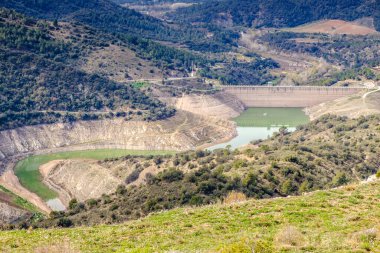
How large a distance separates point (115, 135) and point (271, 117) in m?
36.4

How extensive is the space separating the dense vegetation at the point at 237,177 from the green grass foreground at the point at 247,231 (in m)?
13.6

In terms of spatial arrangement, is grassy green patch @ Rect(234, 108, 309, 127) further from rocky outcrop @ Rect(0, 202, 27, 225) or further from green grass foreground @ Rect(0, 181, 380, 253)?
green grass foreground @ Rect(0, 181, 380, 253)

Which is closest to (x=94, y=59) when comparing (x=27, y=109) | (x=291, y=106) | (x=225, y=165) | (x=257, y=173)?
(x=27, y=109)

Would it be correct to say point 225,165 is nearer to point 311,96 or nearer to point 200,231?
point 200,231

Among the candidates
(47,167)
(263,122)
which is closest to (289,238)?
(47,167)

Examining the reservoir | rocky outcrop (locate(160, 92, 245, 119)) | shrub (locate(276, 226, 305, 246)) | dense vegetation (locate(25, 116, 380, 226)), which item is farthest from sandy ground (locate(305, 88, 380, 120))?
shrub (locate(276, 226, 305, 246))

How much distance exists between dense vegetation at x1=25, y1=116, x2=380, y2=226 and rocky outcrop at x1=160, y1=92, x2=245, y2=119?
54.1 metres

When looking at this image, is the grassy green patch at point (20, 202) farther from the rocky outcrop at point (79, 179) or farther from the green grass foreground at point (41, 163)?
the rocky outcrop at point (79, 179)

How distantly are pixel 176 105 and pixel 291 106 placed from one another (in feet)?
87.7

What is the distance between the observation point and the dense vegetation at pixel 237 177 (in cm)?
4425

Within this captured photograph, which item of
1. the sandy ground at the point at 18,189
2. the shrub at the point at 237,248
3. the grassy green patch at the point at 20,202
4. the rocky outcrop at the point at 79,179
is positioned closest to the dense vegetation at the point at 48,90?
the sandy ground at the point at 18,189

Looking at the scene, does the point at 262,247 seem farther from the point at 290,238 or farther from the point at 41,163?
the point at 41,163

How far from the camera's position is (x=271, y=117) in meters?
132

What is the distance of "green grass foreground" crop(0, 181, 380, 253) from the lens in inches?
777
